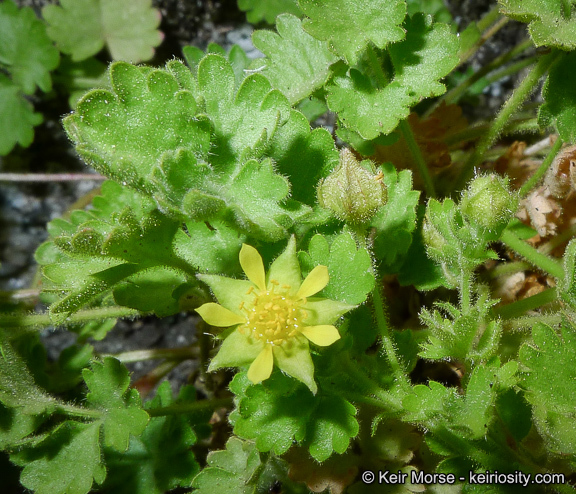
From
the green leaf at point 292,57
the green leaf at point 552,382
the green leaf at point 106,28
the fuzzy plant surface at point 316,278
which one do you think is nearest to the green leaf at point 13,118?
the green leaf at point 106,28

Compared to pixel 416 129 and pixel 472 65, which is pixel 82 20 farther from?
pixel 472 65

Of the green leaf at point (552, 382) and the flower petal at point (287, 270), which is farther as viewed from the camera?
the green leaf at point (552, 382)

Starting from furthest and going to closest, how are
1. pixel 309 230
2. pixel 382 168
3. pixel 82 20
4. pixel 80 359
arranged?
pixel 82 20 < pixel 80 359 < pixel 382 168 < pixel 309 230

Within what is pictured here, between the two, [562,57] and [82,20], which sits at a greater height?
[562,57]

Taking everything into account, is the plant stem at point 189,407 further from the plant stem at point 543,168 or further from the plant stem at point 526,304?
the plant stem at point 543,168

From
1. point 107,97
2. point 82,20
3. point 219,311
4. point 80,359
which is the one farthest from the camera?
point 82,20

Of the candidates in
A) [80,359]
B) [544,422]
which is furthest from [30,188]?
[544,422]

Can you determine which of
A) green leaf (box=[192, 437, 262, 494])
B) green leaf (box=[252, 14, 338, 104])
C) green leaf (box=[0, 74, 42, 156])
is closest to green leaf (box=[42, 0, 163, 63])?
green leaf (box=[0, 74, 42, 156])
